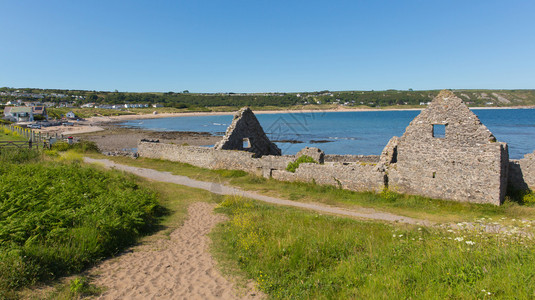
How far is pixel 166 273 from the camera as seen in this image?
743cm

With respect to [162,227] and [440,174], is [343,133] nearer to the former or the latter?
[440,174]

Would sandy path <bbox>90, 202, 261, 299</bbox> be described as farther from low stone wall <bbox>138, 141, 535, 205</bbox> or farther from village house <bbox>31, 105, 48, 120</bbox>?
village house <bbox>31, 105, 48, 120</bbox>

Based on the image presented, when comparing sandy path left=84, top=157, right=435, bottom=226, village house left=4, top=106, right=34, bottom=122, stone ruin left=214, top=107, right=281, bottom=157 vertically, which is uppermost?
village house left=4, top=106, right=34, bottom=122

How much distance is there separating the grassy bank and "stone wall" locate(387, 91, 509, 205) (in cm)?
1087

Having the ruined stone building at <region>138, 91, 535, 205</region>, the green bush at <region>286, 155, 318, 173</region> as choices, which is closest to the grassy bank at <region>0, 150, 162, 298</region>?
the green bush at <region>286, 155, 318, 173</region>

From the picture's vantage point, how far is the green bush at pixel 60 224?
264 inches

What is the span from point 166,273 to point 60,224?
3328mm

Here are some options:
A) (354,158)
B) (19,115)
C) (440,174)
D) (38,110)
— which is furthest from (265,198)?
(38,110)

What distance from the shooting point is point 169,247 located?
902cm

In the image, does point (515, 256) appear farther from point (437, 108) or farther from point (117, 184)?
point (117, 184)

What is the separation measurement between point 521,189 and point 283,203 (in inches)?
397

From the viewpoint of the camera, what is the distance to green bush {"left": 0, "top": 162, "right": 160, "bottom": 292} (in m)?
6.70

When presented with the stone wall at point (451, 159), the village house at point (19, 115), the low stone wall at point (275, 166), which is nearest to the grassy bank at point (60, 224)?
the low stone wall at point (275, 166)

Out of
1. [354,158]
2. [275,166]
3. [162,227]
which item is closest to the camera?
[162,227]
